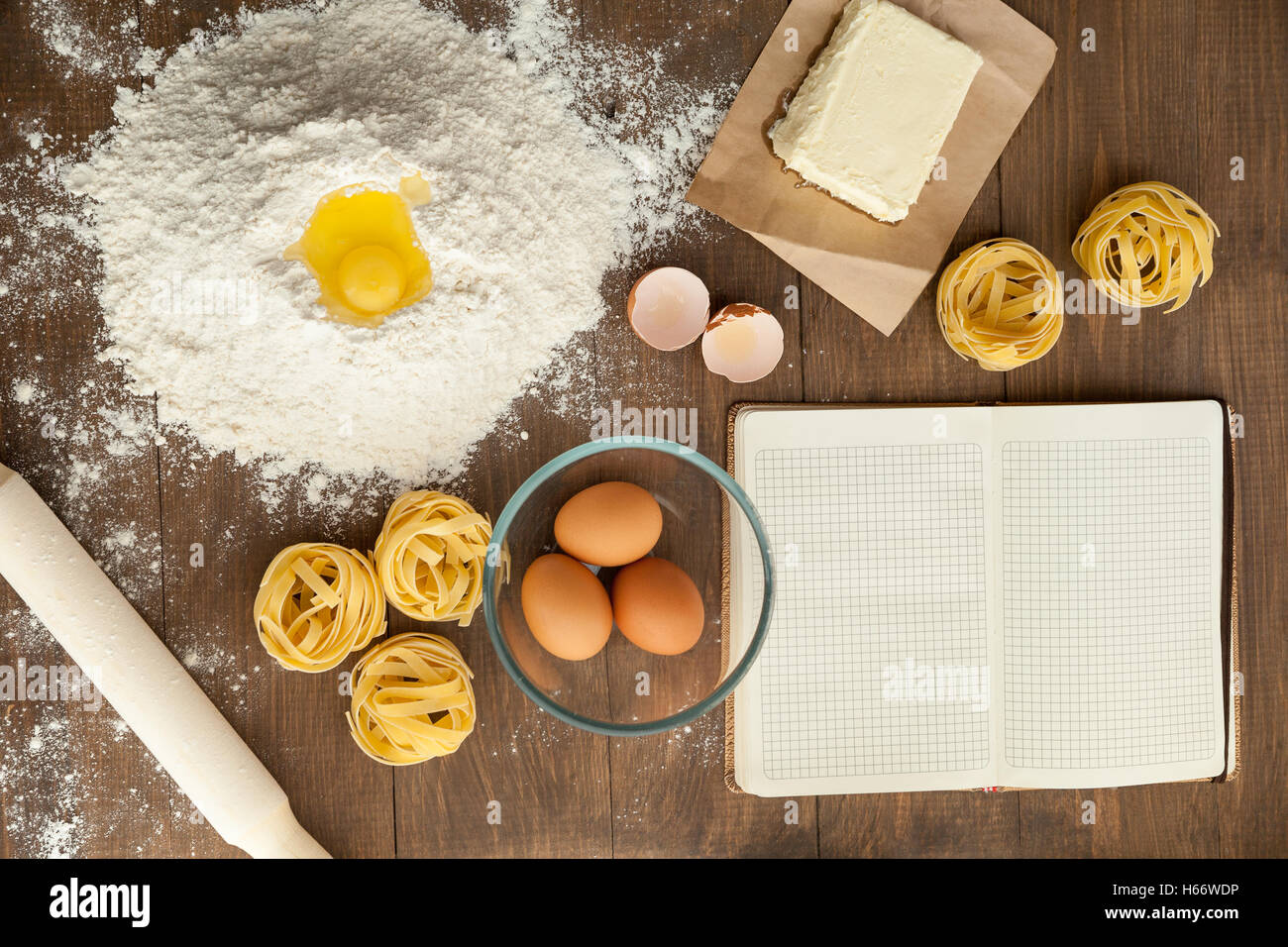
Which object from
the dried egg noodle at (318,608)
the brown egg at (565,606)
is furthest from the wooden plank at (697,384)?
the dried egg noodle at (318,608)

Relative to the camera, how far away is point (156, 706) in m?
0.80

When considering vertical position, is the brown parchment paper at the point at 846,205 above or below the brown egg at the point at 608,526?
above

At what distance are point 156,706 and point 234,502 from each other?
0.23 metres

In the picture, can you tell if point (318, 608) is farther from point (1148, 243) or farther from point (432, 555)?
point (1148, 243)

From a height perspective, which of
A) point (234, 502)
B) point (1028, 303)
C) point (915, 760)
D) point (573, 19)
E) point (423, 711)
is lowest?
point (915, 760)

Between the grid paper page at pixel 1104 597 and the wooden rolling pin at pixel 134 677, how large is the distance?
848 mm

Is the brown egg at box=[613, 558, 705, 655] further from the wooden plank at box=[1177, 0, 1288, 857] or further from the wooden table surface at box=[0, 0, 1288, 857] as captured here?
the wooden plank at box=[1177, 0, 1288, 857]

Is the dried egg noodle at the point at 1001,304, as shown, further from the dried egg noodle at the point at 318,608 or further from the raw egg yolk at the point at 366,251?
the dried egg noodle at the point at 318,608

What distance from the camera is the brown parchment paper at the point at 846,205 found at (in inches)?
33.9

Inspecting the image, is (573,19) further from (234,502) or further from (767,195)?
(234,502)

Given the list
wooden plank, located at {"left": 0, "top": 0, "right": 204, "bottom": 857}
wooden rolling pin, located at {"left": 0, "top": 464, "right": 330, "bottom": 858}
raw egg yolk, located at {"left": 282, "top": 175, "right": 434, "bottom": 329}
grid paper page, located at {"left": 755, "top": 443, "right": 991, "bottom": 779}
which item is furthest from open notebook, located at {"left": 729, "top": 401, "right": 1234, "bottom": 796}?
wooden plank, located at {"left": 0, "top": 0, "right": 204, "bottom": 857}

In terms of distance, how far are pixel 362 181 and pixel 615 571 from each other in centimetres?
49

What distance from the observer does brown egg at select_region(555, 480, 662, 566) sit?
72 cm

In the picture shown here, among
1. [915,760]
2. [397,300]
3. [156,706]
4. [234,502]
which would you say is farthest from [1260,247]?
[156,706]
